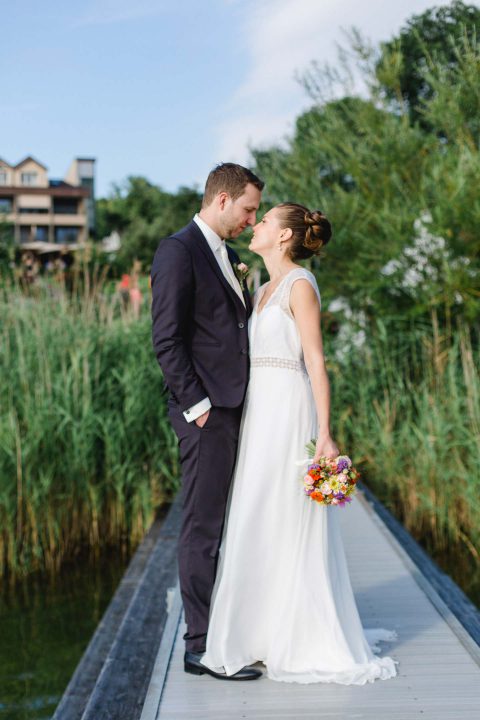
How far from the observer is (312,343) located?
2959 millimetres

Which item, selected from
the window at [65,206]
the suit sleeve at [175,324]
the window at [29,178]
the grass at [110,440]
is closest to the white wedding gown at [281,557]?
the suit sleeve at [175,324]

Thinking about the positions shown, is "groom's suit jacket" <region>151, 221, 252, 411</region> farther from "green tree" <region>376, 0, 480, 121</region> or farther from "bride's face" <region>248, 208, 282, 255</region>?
"green tree" <region>376, 0, 480, 121</region>

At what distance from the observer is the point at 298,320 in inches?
118

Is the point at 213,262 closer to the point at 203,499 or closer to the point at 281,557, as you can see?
the point at 203,499

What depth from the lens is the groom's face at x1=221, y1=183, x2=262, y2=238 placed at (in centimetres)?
307

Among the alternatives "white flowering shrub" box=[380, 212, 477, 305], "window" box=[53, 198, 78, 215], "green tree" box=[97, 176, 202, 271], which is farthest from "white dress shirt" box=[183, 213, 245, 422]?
"window" box=[53, 198, 78, 215]

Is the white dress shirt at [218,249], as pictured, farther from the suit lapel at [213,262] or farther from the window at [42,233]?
the window at [42,233]

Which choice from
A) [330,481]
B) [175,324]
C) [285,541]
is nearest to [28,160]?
[175,324]

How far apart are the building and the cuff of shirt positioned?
4950 centimetres

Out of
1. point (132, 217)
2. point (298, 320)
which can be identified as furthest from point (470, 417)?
point (132, 217)

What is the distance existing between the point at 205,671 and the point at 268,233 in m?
1.59

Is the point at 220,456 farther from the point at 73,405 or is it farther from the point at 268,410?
the point at 73,405

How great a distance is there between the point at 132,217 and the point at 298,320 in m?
42.3

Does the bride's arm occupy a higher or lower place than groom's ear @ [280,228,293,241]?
lower
